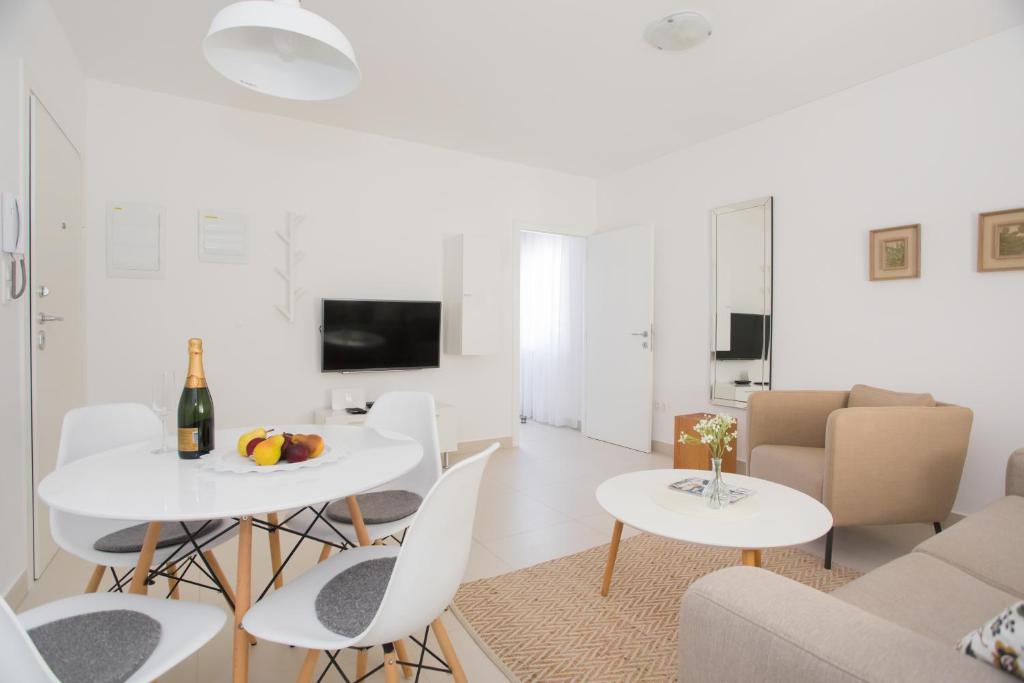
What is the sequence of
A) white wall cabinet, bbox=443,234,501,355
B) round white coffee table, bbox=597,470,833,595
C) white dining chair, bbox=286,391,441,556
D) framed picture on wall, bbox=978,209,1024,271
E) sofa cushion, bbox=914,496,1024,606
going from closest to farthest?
1. sofa cushion, bbox=914,496,1024,606
2. round white coffee table, bbox=597,470,833,595
3. white dining chair, bbox=286,391,441,556
4. framed picture on wall, bbox=978,209,1024,271
5. white wall cabinet, bbox=443,234,501,355

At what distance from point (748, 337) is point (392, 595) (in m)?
3.74

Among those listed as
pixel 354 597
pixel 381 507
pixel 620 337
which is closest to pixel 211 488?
pixel 354 597

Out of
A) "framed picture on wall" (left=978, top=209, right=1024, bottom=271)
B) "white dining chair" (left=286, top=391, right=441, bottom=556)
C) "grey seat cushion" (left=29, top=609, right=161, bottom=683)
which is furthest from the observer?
"framed picture on wall" (left=978, top=209, right=1024, bottom=271)

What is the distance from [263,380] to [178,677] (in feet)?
7.95

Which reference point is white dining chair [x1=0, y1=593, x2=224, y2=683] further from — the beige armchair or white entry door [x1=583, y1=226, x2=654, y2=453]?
white entry door [x1=583, y1=226, x2=654, y2=453]

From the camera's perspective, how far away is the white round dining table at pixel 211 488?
113 cm

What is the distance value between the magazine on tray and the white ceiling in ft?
7.43

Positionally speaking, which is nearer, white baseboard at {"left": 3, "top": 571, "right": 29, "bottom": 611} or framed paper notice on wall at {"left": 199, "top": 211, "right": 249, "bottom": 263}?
white baseboard at {"left": 3, "top": 571, "right": 29, "bottom": 611}

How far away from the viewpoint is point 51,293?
8.61 feet

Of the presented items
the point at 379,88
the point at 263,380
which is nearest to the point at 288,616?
the point at 263,380

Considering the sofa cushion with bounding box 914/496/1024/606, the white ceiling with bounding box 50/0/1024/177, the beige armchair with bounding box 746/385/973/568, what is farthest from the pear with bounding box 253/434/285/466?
the beige armchair with bounding box 746/385/973/568

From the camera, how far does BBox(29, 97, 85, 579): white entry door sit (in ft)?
7.77

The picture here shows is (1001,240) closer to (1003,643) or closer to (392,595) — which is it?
(1003,643)

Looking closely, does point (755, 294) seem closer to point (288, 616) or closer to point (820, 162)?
point (820, 162)
